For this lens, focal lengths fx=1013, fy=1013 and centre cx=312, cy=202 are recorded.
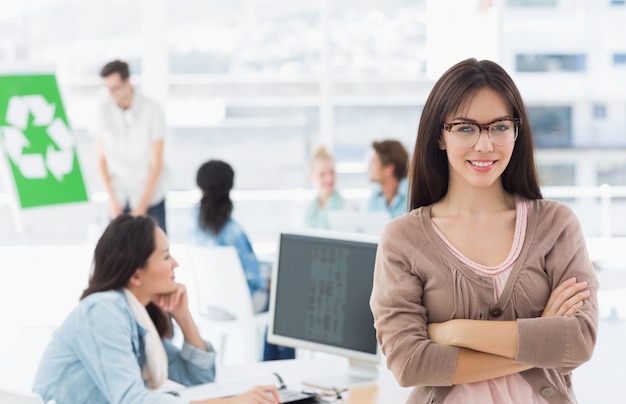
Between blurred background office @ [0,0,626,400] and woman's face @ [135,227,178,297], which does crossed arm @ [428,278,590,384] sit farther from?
blurred background office @ [0,0,626,400]

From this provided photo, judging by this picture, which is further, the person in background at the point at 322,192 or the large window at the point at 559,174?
the large window at the point at 559,174

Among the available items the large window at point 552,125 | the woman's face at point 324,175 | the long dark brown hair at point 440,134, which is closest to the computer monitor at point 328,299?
the long dark brown hair at point 440,134

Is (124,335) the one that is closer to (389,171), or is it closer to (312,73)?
(389,171)

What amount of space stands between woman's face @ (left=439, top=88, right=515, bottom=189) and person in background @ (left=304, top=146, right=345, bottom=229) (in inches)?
137

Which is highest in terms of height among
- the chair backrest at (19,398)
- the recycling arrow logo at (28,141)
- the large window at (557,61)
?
the large window at (557,61)

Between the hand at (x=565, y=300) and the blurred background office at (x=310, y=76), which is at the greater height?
the blurred background office at (x=310, y=76)

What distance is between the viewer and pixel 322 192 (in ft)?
18.2

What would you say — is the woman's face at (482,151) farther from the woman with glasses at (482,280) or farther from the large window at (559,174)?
the large window at (559,174)

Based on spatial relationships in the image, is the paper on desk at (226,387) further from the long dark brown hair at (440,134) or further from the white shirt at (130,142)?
the white shirt at (130,142)

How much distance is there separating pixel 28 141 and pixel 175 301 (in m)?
3.61

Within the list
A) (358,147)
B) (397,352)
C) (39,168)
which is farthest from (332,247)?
(358,147)

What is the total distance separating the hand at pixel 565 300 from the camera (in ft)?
6.12

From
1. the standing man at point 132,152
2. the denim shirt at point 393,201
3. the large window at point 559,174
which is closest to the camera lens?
the denim shirt at point 393,201

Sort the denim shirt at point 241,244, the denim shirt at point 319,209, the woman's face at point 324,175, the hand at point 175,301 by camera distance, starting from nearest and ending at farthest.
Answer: the hand at point 175,301 → the denim shirt at point 241,244 → the denim shirt at point 319,209 → the woman's face at point 324,175
